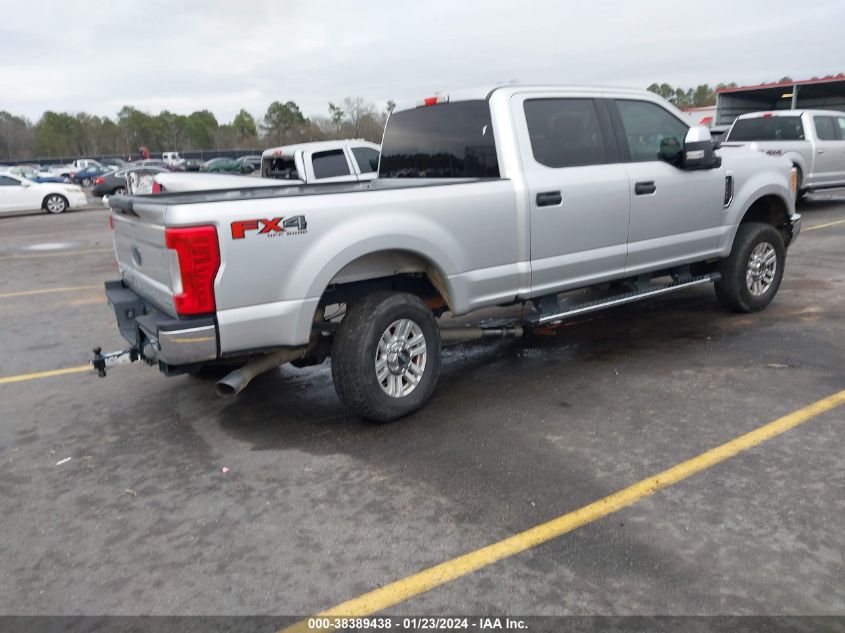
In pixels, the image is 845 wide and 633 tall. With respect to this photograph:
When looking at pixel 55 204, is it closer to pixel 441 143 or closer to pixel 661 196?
pixel 441 143

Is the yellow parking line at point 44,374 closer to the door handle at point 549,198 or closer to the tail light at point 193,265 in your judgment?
the tail light at point 193,265

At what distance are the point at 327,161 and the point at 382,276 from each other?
25.1ft

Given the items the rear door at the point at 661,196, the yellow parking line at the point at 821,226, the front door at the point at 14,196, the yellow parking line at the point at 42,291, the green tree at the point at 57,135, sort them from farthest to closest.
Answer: the green tree at the point at 57,135 → the front door at the point at 14,196 → the yellow parking line at the point at 821,226 → the yellow parking line at the point at 42,291 → the rear door at the point at 661,196

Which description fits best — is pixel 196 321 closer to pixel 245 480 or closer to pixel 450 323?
pixel 245 480

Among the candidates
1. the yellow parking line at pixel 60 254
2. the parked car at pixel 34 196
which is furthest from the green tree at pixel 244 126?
the yellow parking line at pixel 60 254

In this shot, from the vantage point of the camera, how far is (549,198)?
16.5ft

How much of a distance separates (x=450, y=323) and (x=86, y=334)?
3.64 meters

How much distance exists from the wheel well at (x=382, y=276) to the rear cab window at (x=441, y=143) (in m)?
0.88

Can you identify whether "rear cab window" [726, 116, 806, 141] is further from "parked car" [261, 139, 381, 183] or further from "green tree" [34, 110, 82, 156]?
"green tree" [34, 110, 82, 156]

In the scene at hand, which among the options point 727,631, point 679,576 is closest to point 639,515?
point 679,576

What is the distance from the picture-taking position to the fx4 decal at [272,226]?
3.83 meters

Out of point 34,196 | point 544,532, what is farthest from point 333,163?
point 34,196

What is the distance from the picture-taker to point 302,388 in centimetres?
551

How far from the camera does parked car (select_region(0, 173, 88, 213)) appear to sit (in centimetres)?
2280
